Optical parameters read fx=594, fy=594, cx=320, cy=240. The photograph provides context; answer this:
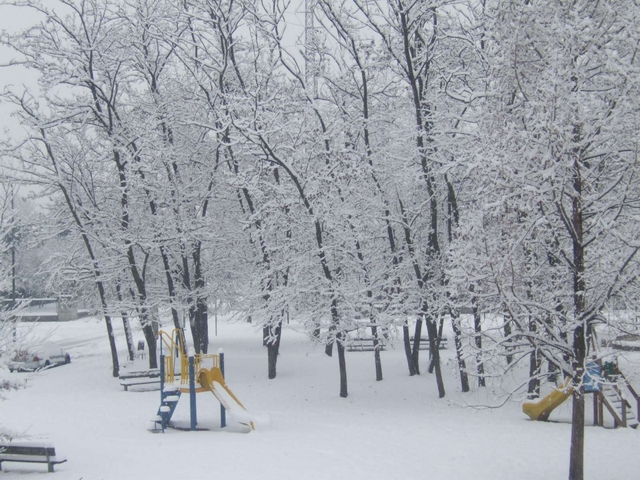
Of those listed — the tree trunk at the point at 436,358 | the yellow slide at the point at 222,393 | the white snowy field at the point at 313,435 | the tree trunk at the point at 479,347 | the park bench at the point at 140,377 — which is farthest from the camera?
the park bench at the point at 140,377

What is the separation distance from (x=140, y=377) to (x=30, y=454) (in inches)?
378

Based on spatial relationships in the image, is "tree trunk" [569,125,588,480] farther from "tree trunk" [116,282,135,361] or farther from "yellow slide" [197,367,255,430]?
"tree trunk" [116,282,135,361]

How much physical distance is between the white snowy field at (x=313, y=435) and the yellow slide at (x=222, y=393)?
40 centimetres

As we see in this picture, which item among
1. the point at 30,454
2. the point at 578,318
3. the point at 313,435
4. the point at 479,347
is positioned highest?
the point at 578,318

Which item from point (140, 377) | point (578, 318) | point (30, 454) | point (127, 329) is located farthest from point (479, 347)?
point (127, 329)

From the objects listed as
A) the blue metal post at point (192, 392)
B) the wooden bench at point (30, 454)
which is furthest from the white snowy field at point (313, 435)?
the blue metal post at point (192, 392)

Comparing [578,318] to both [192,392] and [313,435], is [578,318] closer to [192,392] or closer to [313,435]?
[313,435]

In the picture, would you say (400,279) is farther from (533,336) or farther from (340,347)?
(533,336)

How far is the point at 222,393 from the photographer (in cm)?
1359

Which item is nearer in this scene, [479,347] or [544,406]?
[479,347]

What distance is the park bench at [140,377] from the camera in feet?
60.2

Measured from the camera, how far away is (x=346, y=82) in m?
18.1

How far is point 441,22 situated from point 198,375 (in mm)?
10799

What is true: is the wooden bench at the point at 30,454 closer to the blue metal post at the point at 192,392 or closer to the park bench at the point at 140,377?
the blue metal post at the point at 192,392
